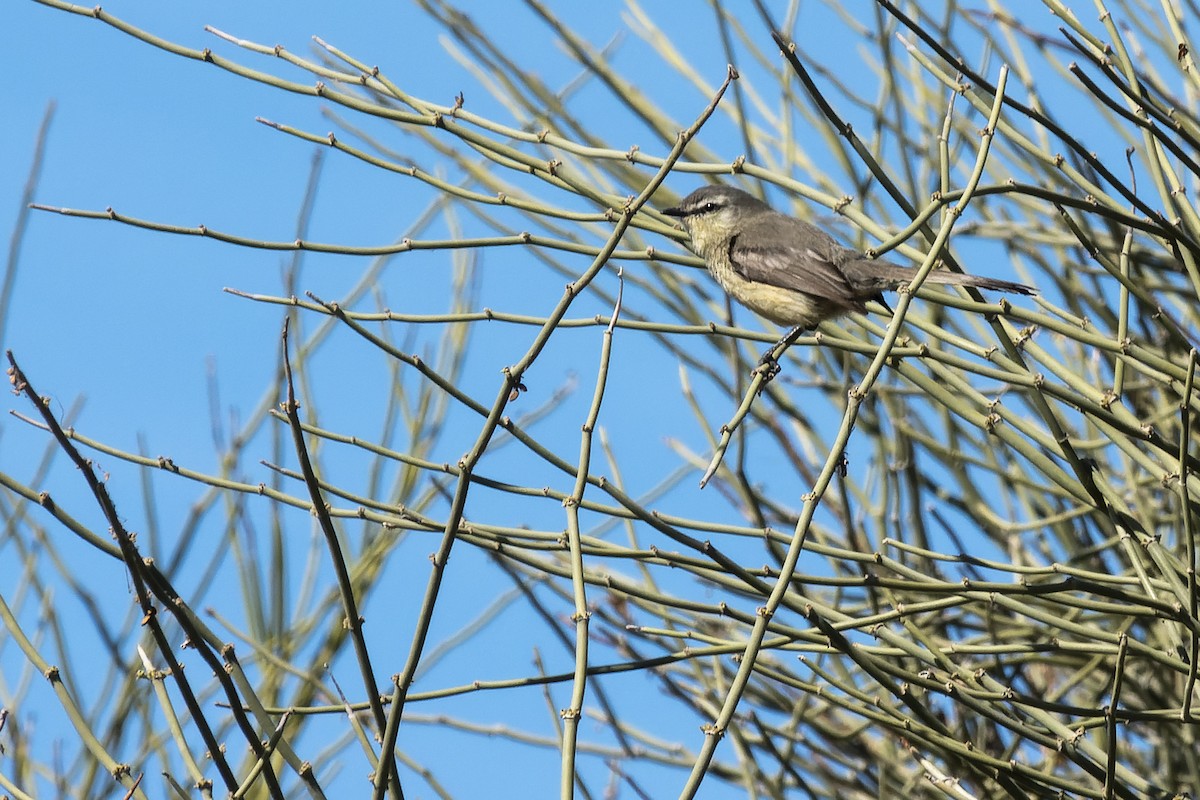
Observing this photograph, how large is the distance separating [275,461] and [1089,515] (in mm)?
2293

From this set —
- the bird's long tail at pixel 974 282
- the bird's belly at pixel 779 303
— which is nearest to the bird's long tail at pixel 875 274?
the bird's belly at pixel 779 303

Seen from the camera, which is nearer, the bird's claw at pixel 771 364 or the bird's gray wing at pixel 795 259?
the bird's claw at pixel 771 364

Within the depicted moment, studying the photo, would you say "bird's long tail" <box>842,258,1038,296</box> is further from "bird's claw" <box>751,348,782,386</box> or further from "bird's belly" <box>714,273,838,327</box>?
"bird's claw" <box>751,348,782,386</box>

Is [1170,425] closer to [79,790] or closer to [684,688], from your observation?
[684,688]

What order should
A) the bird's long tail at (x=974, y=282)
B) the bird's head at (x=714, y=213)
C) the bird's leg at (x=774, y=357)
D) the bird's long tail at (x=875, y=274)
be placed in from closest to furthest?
the bird's long tail at (x=974, y=282) < the bird's leg at (x=774, y=357) < the bird's long tail at (x=875, y=274) < the bird's head at (x=714, y=213)

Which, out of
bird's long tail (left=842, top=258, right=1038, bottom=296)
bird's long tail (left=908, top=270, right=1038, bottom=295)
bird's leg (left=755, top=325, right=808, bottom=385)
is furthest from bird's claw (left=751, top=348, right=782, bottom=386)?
bird's long tail (left=908, top=270, right=1038, bottom=295)

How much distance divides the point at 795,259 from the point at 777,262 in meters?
0.06

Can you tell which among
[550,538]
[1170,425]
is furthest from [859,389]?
[1170,425]

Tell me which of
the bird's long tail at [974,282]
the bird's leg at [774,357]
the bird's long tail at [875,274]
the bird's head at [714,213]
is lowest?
the bird's long tail at [974,282]

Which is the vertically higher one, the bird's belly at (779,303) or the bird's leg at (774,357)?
the bird's belly at (779,303)

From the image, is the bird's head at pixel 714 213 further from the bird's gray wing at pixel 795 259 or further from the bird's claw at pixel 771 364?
the bird's claw at pixel 771 364

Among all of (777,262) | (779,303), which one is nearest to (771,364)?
(779,303)

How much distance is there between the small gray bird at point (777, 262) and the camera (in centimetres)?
411

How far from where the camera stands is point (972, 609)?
3752 mm
